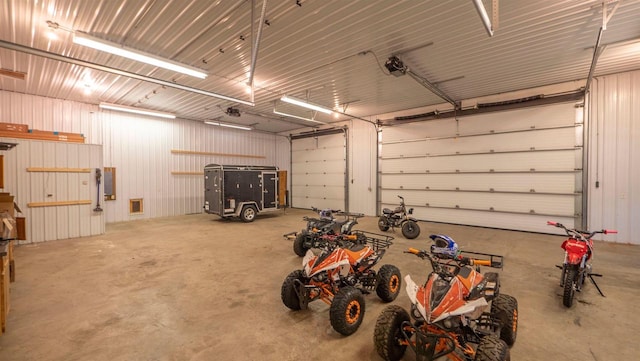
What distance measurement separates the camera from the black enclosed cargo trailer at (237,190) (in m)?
8.99

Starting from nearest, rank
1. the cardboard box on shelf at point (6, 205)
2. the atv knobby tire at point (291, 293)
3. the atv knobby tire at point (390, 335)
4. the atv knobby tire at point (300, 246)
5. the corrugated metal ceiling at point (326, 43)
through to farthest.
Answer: the atv knobby tire at point (390, 335) → the atv knobby tire at point (291, 293) → the cardboard box on shelf at point (6, 205) → the corrugated metal ceiling at point (326, 43) → the atv knobby tire at point (300, 246)

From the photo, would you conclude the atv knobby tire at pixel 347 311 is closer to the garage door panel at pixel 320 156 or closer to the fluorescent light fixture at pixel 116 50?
the fluorescent light fixture at pixel 116 50

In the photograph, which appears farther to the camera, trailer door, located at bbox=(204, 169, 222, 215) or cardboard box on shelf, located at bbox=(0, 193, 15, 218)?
trailer door, located at bbox=(204, 169, 222, 215)

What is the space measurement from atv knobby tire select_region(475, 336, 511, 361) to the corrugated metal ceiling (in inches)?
170

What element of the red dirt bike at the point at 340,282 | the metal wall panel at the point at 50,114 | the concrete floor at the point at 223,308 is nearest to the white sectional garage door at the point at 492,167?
the concrete floor at the point at 223,308

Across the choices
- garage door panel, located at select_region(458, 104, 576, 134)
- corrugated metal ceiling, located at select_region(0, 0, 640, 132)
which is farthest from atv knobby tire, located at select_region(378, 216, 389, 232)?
garage door panel, located at select_region(458, 104, 576, 134)

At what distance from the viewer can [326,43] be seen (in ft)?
16.5

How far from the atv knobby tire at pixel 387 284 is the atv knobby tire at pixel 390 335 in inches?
40.0

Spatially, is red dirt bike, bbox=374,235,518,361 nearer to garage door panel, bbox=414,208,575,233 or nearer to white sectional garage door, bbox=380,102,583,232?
garage door panel, bbox=414,208,575,233

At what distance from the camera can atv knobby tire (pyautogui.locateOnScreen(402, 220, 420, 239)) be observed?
6609mm

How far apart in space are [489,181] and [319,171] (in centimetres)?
707

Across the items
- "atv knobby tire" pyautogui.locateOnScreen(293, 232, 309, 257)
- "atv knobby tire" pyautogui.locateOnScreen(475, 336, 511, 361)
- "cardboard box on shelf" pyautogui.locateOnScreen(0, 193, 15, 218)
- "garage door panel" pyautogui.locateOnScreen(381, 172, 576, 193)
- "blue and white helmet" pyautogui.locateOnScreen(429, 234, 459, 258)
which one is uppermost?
"garage door panel" pyautogui.locateOnScreen(381, 172, 576, 193)

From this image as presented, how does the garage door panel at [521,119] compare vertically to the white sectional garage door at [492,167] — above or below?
above

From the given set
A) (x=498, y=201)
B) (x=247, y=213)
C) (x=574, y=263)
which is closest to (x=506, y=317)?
(x=574, y=263)
